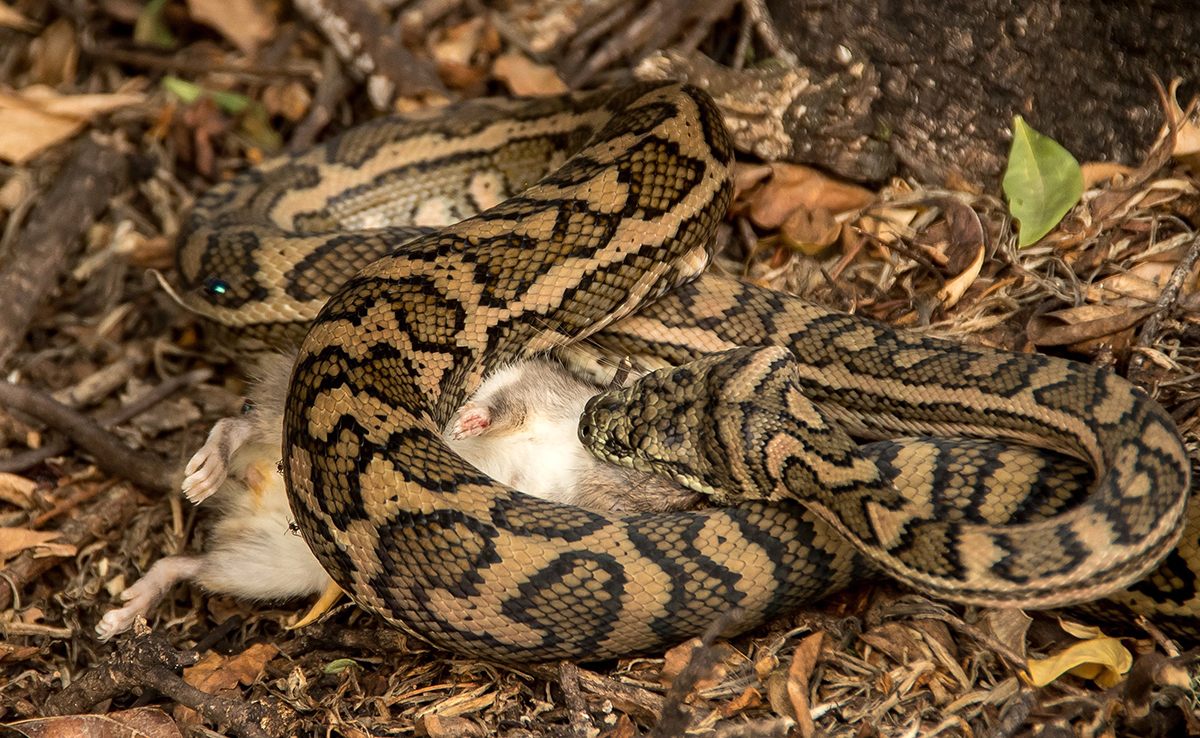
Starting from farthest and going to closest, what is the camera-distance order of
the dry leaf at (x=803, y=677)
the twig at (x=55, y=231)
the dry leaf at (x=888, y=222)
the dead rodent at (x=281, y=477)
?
the twig at (x=55, y=231) < the dry leaf at (x=888, y=222) < the dead rodent at (x=281, y=477) < the dry leaf at (x=803, y=677)

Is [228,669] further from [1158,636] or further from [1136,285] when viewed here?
[1136,285]

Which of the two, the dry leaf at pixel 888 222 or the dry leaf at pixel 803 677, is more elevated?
the dry leaf at pixel 888 222

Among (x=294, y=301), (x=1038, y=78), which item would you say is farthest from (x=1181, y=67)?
(x=294, y=301)

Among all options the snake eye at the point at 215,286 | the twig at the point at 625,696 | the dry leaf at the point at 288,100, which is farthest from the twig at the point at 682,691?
the dry leaf at the point at 288,100

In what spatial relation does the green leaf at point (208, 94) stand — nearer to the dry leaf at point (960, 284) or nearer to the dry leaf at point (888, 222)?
the dry leaf at point (888, 222)

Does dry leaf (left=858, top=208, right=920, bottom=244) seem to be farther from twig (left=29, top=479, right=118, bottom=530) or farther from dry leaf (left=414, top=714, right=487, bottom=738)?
twig (left=29, top=479, right=118, bottom=530)

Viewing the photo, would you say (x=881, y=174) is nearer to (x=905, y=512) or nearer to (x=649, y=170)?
(x=649, y=170)

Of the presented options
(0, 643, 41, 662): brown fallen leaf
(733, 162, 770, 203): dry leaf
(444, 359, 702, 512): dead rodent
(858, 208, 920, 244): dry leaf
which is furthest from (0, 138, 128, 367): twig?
(858, 208, 920, 244): dry leaf

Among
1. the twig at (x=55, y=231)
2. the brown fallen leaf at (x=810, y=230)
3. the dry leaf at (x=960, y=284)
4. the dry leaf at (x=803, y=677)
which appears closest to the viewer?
the dry leaf at (x=803, y=677)
